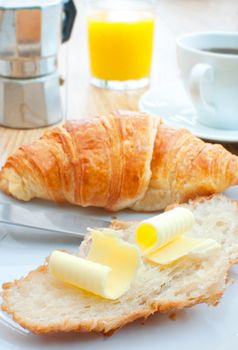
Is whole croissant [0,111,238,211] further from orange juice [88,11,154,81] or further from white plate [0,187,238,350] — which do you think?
orange juice [88,11,154,81]

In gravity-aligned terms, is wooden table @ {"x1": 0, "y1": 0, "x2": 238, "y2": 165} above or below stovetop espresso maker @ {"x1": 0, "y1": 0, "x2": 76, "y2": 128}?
below

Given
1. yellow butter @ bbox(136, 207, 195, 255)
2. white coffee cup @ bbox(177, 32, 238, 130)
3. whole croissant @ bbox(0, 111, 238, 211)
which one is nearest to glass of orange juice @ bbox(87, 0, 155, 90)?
white coffee cup @ bbox(177, 32, 238, 130)

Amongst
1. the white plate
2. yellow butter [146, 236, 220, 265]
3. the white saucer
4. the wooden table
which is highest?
yellow butter [146, 236, 220, 265]

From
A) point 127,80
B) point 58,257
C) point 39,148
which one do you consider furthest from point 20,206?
point 127,80

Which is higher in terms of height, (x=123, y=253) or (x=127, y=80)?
(x=123, y=253)

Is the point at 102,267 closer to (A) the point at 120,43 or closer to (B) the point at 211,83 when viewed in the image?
(B) the point at 211,83

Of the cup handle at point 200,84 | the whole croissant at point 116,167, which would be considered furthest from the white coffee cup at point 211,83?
the whole croissant at point 116,167

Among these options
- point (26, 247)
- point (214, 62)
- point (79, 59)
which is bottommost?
point (79, 59)

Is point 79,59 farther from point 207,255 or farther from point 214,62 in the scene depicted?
point 207,255
